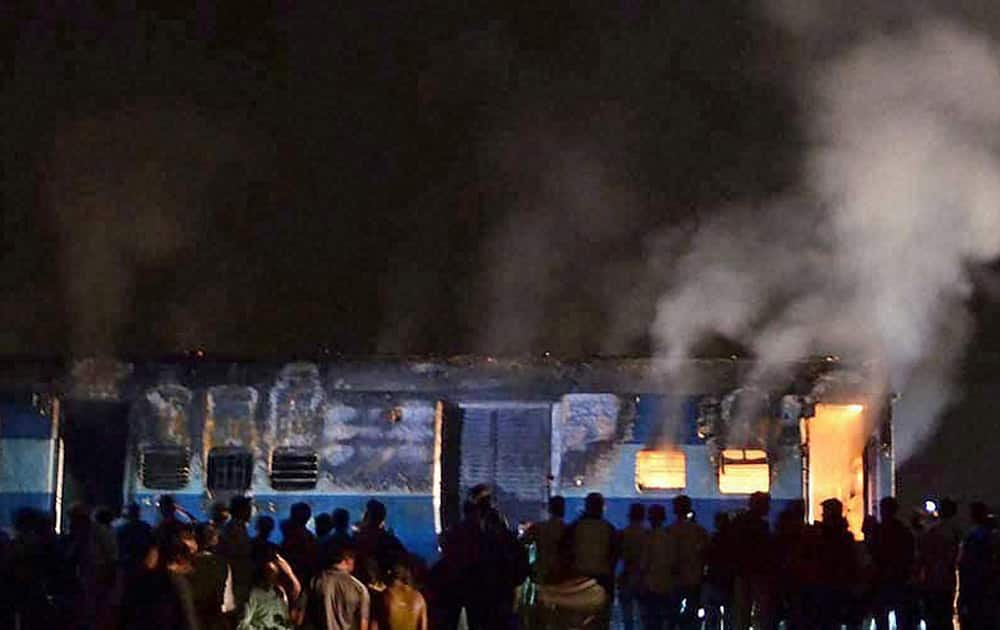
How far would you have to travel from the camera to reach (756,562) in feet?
49.2

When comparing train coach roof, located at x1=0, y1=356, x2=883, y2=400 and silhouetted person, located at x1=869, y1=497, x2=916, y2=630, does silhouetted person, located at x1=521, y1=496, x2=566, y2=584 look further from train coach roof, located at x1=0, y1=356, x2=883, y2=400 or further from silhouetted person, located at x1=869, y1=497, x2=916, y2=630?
train coach roof, located at x1=0, y1=356, x2=883, y2=400

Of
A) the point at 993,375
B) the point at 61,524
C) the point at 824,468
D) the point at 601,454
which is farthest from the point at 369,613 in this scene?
the point at 993,375

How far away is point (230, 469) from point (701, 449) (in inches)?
211

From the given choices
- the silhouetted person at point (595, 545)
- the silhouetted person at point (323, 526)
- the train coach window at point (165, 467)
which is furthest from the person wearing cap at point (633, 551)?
the train coach window at point (165, 467)

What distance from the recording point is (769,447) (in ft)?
60.1

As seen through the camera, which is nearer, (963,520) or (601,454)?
(601,454)

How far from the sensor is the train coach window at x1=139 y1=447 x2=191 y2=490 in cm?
1877

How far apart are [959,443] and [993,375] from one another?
1.92 metres

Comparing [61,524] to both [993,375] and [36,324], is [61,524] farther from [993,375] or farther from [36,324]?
[993,375]

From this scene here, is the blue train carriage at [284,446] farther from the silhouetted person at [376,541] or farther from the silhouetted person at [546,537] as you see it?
the silhouetted person at [376,541]

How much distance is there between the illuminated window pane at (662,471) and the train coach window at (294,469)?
3.66 meters

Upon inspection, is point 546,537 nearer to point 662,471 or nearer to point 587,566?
point 587,566

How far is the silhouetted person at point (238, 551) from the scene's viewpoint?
544 inches

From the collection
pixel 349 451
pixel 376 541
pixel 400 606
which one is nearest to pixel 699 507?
pixel 349 451
